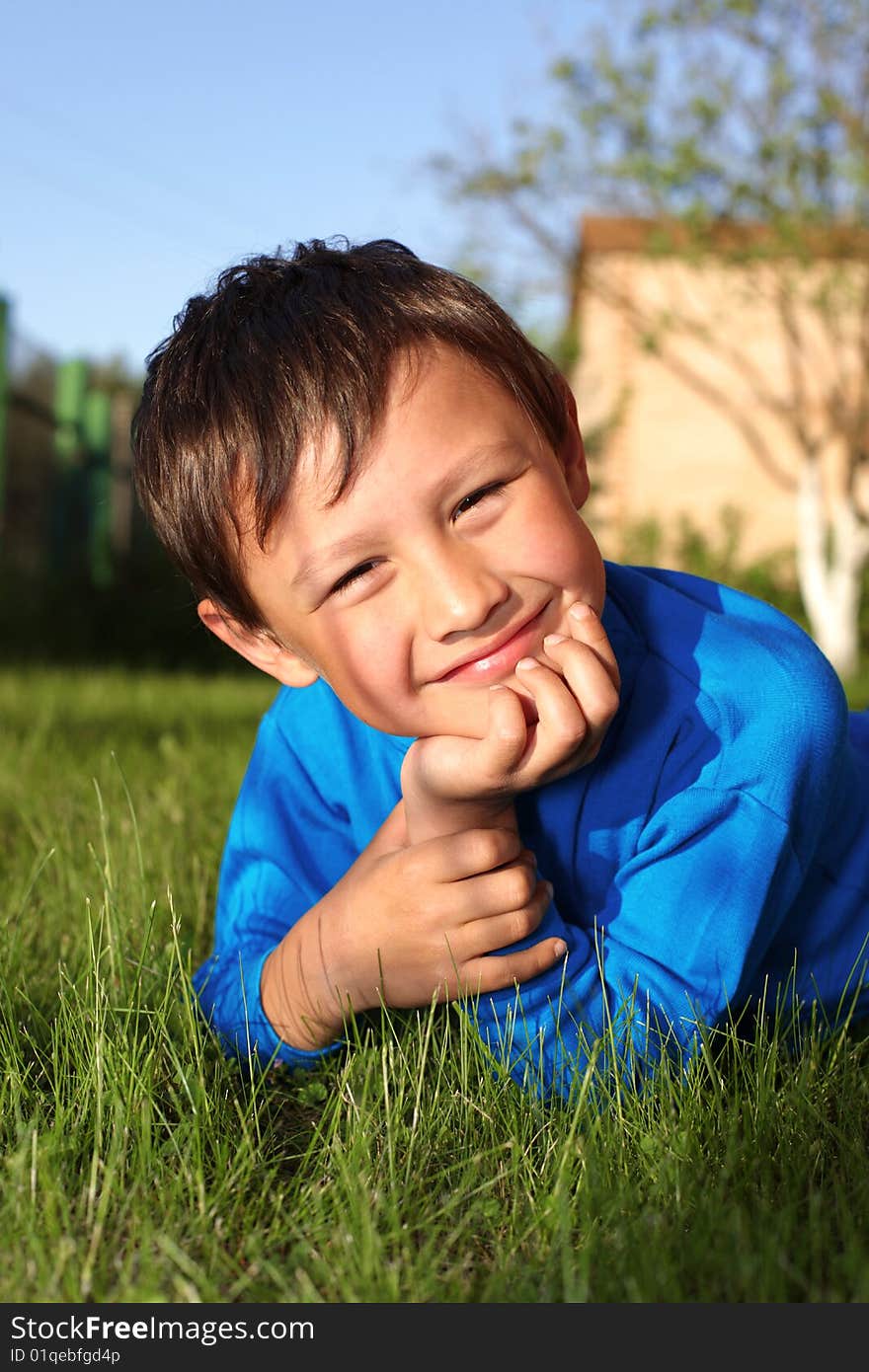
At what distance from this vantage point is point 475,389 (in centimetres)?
169

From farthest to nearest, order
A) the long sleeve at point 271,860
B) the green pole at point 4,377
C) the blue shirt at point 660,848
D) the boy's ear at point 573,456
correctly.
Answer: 1. the green pole at point 4,377
2. the long sleeve at point 271,860
3. the boy's ear at point 573,456
4. the blue shirt at point 660,848

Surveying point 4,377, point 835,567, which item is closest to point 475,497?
point 4,377

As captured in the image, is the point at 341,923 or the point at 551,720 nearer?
the point at 551,720

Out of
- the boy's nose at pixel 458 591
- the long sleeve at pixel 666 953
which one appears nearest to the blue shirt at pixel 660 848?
the long sleeve at pixel 666 953

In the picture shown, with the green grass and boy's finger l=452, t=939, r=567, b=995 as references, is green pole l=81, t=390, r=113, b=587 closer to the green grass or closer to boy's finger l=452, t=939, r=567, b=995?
the green grass

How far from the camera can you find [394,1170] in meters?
1.42

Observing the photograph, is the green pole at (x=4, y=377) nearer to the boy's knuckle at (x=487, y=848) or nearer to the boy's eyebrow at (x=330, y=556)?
the boy's eyebrow at (x=330, y=556)

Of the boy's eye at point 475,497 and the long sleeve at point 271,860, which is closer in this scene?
the boy's eye at point 475,497

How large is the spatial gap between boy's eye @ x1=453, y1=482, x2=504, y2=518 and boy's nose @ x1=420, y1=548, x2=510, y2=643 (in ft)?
0.19

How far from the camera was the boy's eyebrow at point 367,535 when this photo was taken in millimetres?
1598

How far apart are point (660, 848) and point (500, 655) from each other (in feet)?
1.21

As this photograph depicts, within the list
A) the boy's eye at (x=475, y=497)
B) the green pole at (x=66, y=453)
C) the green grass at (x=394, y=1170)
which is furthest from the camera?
the green pole at (x=66, y=453)

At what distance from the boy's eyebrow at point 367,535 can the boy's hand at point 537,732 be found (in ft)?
0.72

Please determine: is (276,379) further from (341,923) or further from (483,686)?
(341,923)
